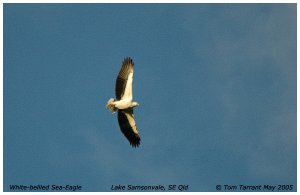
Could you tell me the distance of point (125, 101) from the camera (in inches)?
742

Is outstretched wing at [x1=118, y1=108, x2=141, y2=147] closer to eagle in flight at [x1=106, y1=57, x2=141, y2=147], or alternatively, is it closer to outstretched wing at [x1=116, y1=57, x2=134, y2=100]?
eagle in flight at [x1=106, y1=57, x2=141, y2=147]

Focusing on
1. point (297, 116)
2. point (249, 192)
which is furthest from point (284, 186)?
point (297, 116)

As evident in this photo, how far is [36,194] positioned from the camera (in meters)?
15.3

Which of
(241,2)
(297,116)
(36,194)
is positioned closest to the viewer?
(36,194)

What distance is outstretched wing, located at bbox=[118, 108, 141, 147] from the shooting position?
1923 cm

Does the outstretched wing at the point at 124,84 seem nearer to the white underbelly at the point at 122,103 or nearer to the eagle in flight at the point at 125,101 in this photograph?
the eagle in flight at the point at 125,101

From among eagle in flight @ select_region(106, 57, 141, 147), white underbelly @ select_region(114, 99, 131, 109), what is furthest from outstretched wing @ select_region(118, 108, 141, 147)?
white underbelly @ select_region(114, 99, 131, 109)

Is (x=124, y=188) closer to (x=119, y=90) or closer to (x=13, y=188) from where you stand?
(x=13, y=188)

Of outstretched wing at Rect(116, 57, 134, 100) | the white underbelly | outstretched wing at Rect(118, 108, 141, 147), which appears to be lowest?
outstretched wing at Rect(118, 108, 141, 147)

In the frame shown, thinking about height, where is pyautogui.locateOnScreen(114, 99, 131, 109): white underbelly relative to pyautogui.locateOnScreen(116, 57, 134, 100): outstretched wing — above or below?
below

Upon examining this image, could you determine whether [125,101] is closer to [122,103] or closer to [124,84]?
[122,103]

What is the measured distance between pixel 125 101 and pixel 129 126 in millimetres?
1012

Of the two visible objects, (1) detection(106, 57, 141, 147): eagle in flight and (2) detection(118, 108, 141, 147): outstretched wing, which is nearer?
(1) detection(106, 57, 141, 147): eagle in flight

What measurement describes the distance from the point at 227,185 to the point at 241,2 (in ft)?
19.2
